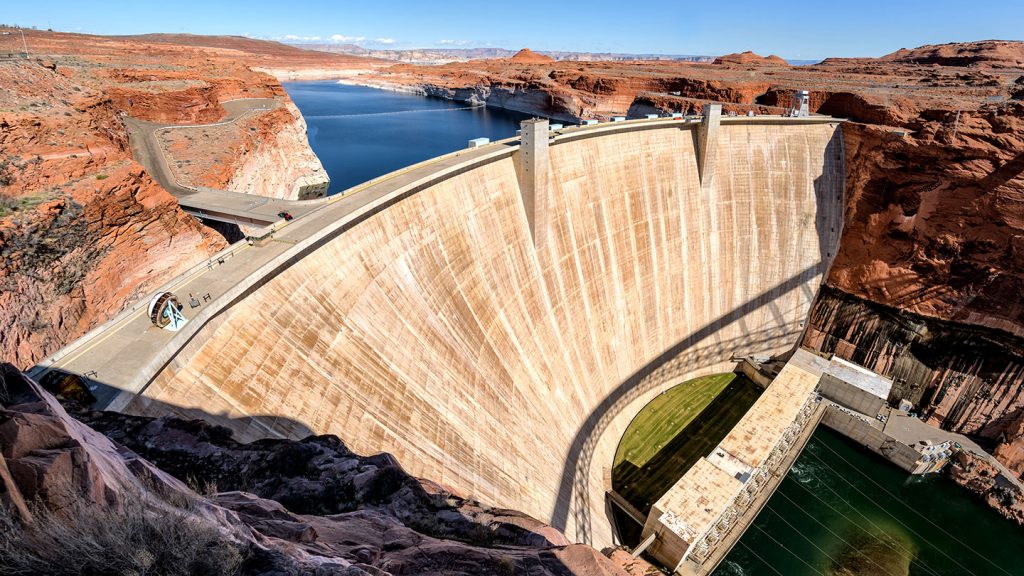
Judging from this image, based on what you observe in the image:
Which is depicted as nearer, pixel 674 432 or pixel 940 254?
pixel 674 432

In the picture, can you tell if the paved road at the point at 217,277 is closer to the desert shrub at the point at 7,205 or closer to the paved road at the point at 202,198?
the paved road at the point at 202,198

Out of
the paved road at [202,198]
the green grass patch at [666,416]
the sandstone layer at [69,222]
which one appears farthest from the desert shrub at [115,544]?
the green grass patch at [666,416]

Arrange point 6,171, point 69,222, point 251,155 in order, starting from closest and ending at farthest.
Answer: point 6,171, point 69,222, point 251,155

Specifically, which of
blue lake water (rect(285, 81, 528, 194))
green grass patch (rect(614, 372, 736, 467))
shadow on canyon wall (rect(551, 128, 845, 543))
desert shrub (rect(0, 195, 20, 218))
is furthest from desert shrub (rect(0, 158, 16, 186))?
blue lake water (rect(285, 81, 528, 194))

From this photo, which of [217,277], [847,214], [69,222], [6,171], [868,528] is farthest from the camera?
[847,214]

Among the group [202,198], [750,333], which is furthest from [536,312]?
[202,198]

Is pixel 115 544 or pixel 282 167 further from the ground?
pixel 115 544

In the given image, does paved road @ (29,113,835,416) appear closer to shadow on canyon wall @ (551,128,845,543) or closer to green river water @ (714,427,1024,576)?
shadow on canyon wall @ (551,128,845,543)

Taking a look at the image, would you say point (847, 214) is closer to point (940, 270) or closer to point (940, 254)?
point (940, 254)
